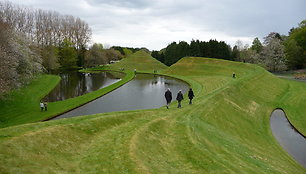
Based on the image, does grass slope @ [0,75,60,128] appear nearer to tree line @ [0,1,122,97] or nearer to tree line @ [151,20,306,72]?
A: tree line @ [0,1,122,97]

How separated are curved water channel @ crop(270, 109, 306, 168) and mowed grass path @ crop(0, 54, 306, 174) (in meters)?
1.06

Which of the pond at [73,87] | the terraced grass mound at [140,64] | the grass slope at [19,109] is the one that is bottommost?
the grass slope at [19,109]

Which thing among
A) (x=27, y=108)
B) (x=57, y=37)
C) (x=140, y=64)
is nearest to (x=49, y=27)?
(x=57, y=37)

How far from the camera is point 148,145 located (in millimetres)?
12375

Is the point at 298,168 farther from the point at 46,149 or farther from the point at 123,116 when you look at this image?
the point at 46,149

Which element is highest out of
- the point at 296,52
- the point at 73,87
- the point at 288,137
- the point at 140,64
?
the point at 296,52

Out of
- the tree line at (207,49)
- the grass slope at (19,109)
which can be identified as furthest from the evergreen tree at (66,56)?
the grass slope at (19,109)

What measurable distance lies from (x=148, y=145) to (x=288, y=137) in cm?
1834

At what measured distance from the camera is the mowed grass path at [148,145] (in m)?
9.28

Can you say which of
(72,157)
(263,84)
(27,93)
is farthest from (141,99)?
(263,84)

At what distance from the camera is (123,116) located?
1766 cm

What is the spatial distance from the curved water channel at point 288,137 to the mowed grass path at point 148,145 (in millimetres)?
1061

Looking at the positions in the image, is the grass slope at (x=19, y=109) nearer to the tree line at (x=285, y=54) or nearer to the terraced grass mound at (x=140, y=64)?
the terraced grass mound at (x=140, y=64)

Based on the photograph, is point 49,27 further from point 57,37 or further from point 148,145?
point 148,145
